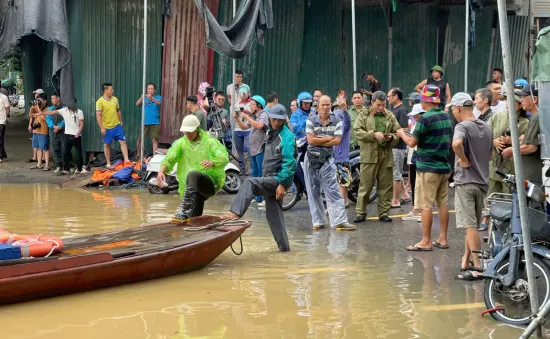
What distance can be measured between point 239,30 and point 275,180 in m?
6.97

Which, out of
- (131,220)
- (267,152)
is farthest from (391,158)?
(131,220)

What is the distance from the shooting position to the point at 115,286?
828 cm

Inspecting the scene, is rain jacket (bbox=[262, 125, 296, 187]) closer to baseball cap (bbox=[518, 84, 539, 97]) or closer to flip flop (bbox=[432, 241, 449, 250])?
flip flop (bbox=[432, 241, 449, 250])

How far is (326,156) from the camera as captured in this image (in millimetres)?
11555

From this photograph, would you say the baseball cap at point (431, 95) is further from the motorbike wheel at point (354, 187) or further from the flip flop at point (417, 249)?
the motorbike wheel at point (354, 187)

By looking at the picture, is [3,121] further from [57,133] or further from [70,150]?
[70,150]

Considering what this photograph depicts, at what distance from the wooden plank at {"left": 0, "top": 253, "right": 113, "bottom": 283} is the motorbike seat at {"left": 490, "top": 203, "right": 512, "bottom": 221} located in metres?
3.69

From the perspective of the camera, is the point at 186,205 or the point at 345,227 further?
the point at 345,227

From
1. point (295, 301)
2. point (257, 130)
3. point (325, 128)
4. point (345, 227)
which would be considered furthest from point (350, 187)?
point (295, 301)

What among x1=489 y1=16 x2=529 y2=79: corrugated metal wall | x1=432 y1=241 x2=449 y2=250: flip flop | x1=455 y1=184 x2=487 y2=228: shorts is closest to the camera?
x1=455 y1=184 x2=487 y2=228: shorts

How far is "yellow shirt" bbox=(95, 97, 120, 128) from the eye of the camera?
17.5 m

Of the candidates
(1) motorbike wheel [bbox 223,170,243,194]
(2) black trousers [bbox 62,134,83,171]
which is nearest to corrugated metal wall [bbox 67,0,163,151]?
(2) black trousers [bbox 62,134,83,171]

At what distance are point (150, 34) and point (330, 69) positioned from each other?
4.25 m

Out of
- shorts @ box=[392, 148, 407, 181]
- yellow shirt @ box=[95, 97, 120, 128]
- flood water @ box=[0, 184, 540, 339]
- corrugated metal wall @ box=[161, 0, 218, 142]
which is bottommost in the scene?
flood water @ box=[0, 184, 540, 339]
